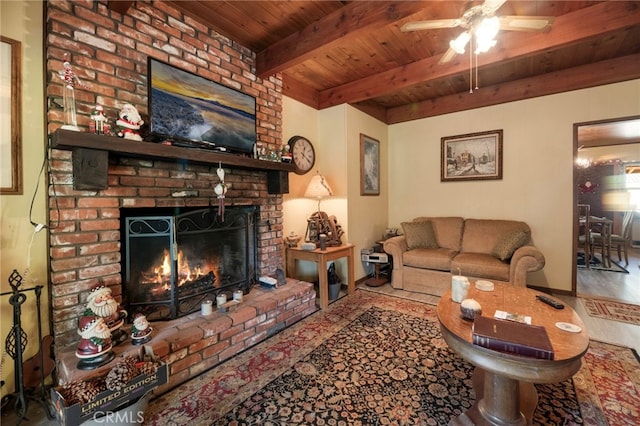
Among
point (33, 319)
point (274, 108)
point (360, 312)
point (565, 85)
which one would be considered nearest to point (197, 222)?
point (33, 319)

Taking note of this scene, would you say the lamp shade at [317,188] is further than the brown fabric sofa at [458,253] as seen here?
Yes

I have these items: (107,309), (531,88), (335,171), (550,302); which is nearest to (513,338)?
(550,302)

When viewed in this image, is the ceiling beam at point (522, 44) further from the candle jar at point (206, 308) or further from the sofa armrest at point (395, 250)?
the candle jar at point (206, 308)

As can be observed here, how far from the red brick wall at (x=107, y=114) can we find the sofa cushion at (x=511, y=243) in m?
3.20

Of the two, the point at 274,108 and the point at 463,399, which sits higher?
the point at 274,108

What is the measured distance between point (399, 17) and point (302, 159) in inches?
73.3

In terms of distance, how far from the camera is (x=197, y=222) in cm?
220

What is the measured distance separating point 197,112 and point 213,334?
170 cm

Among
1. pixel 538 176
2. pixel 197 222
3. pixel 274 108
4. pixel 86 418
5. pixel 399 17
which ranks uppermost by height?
pixel 399 17

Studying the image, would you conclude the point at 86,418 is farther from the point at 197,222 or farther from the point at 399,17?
the point at 399,17

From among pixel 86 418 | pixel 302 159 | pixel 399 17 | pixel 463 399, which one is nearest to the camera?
pixel 86 418

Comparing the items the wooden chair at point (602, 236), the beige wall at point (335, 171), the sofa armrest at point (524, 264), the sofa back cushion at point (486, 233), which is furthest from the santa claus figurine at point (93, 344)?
the wooden chair at point (602, 236)

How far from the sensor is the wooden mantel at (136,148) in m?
1.43

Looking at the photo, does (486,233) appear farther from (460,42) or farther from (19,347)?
(19,347)
